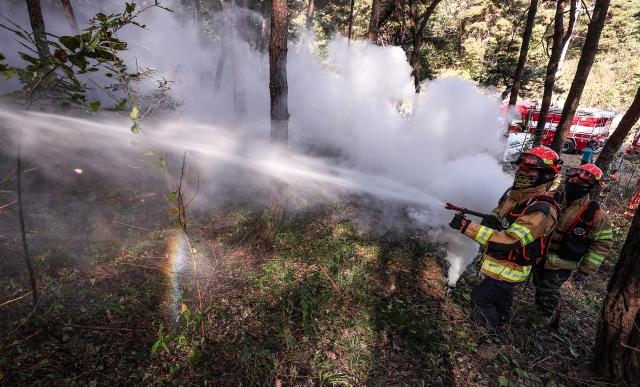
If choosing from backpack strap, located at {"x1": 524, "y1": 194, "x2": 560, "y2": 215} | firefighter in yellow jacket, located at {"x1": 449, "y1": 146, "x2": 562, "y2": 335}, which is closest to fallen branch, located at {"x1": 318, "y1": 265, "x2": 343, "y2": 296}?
firefighter in yellow jacket, located at {"x1": 449, "y1": 146, "x2": 562, "y2": 335}

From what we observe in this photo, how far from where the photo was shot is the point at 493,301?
3793 mm

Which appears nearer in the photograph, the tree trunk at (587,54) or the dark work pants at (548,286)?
→ the dark work pants at (548,286)

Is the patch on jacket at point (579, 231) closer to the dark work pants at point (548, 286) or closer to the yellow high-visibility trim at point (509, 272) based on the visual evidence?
the dark work pants at point (548, 286)

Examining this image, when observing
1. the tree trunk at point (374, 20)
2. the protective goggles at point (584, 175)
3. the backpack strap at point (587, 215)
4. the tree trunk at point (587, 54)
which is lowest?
the backpack strap at point (587, 215)

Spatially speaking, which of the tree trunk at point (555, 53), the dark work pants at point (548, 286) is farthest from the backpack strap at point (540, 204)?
the tree trunk at point (555, 53)

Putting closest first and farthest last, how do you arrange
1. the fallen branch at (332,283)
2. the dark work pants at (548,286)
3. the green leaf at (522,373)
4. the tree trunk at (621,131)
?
the green leaf at (522,373) < the dark work pants at (548,286) < the fallen branch at (332,283) < the tree trunk at (621,131)

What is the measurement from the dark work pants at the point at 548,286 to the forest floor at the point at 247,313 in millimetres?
221

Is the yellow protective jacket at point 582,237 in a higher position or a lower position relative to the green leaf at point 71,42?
lower

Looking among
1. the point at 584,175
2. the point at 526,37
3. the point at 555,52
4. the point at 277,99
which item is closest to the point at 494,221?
the point at 584,175

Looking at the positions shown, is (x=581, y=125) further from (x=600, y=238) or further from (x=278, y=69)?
(x=278, y=69)

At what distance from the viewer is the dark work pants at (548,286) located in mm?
4160

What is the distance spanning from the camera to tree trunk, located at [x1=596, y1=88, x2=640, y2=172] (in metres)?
5.83

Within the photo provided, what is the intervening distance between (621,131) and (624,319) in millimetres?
4990

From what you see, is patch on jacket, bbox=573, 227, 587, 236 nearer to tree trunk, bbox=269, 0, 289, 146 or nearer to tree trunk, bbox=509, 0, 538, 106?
tree trunk, bbox=269, 0, 289, 146
